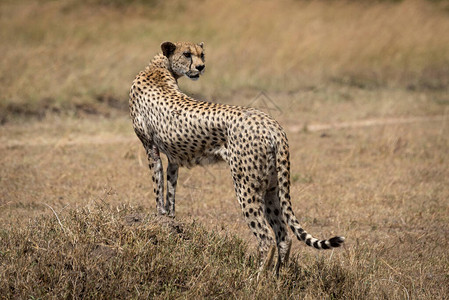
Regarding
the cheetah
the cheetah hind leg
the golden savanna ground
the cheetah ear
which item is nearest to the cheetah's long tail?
the cheetah

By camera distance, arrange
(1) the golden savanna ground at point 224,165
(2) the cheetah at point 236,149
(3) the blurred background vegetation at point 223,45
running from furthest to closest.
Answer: (3) the blurred background vegetation at point 223,45
(2) the cheetah at point 236,149
(1) the golden savanna ground at point 224,165

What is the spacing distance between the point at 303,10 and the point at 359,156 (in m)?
7.53

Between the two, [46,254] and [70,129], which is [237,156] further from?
[70,129]

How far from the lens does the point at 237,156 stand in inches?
164

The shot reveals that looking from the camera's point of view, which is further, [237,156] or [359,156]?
[359,156]

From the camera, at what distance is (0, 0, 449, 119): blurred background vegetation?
10.2m

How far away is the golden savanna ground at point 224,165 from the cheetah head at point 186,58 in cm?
115

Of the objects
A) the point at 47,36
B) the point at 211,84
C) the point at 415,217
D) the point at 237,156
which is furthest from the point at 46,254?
the point at 47,36

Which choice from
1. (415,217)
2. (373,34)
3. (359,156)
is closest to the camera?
(415,217)

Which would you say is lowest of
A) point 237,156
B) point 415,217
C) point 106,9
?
point 415,217

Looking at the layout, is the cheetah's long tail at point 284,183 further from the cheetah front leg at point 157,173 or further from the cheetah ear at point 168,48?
the cheetah ear at point 168,48

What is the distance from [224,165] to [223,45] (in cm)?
686

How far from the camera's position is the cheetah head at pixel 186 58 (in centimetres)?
514

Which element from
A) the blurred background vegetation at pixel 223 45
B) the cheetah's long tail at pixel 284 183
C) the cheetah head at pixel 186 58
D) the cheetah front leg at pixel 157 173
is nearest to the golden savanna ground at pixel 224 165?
the blurred background vegetation at pixel 223 45
